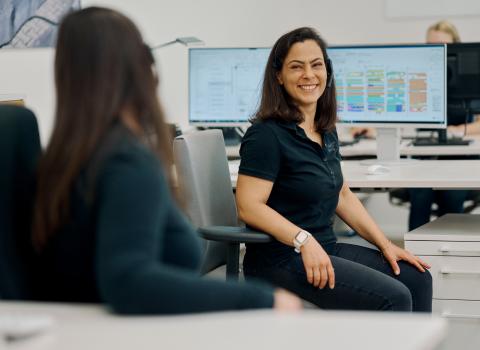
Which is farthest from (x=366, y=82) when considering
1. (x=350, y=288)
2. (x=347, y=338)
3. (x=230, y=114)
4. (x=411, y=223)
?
(x=347, y=338)

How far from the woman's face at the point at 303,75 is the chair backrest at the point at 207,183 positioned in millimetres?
277

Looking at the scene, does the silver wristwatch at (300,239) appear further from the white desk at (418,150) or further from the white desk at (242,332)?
the white desk at (418,150)

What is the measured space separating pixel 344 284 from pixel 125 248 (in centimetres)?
113

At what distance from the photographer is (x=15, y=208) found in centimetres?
127

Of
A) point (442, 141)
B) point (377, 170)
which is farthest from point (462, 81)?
point (377, 170)

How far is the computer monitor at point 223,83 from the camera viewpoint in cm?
378

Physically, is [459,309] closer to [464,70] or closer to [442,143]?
[442,143]

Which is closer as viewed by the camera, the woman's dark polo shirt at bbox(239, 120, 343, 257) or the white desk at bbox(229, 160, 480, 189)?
the woman's dark polo shirt at bbox(239, 120, 343, 257)

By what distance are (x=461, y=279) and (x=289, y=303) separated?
144cm

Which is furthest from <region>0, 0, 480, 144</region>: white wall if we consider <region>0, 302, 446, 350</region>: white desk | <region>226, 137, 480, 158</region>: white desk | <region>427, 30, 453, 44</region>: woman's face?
<region>0, 302, 446, 350</region>: white desk

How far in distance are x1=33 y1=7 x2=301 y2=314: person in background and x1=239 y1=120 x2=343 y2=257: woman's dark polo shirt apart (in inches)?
37.2

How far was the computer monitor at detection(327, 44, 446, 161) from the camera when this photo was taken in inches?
134

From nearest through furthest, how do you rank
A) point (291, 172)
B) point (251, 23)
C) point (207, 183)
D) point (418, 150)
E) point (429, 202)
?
point (291, 172) < point (207, 183) < point (418, 150) < point (429, 202) < point (251, 23)

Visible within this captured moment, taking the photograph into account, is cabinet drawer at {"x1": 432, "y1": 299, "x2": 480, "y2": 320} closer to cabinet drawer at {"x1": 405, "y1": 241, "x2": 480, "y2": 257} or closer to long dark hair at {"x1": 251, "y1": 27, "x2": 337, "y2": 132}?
cabinet drawer at {"x1": 405, "y1": 241, "x2": 480, "y2": 257}
